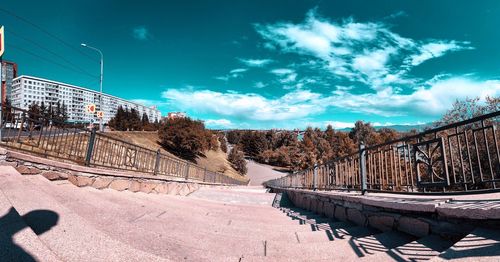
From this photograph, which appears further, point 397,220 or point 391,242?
point 397,220

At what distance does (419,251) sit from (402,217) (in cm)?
105

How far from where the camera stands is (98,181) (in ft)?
21.5

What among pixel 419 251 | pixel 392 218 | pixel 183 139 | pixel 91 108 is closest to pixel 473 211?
pixel 419 251

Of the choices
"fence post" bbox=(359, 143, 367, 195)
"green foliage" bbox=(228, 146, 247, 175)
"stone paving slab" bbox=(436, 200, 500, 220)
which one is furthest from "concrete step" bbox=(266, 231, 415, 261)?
"green foliage" bbox=(228, 146, 247, 175)

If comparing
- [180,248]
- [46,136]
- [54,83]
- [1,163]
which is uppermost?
[54,83]

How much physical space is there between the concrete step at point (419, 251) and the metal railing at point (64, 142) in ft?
23.5

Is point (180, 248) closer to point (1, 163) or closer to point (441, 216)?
point (441, 216)

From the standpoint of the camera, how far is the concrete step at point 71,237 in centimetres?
283

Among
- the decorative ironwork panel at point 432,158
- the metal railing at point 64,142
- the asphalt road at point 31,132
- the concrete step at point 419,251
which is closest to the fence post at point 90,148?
the metal railing at point 64,142

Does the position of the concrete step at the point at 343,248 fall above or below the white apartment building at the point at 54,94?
below

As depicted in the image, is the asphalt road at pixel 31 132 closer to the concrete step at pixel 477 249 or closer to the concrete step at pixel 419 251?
the concrete step at pixel 419 251

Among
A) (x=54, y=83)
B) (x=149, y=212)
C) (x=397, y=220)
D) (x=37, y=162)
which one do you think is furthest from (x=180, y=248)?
(x=54, y=83)

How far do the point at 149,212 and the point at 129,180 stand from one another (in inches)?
109

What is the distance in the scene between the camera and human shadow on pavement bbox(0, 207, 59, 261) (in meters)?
2.25
